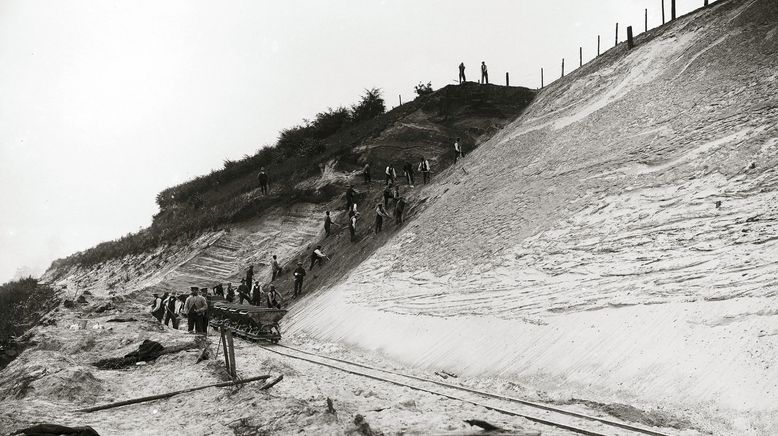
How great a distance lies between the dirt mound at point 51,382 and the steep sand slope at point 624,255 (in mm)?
6671

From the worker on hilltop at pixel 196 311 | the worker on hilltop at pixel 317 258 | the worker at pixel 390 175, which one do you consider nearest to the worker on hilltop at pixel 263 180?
the worker at pixel 390 175

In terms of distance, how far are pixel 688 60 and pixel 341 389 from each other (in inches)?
689

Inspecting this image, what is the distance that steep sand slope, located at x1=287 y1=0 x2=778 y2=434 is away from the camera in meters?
8.76

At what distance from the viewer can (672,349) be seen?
8.96m

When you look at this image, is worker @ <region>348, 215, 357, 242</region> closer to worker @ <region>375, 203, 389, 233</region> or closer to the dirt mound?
worker @ <region>375, 203, 389, 233</region>

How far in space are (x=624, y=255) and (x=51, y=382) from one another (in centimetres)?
1148

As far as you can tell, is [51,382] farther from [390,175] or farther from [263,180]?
[263,180]

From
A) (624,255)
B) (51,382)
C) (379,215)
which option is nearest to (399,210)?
(379,215)

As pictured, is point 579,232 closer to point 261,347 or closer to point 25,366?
point 261,347

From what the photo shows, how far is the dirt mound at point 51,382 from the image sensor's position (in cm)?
993

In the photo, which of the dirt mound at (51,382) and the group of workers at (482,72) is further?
the group of workers at (482,72)

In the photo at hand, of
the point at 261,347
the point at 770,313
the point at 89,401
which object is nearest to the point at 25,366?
the point at 89,401

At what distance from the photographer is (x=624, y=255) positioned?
470 inches

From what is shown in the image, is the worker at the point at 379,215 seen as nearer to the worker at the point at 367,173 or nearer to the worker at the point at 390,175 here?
the worker at the point at 390,175
